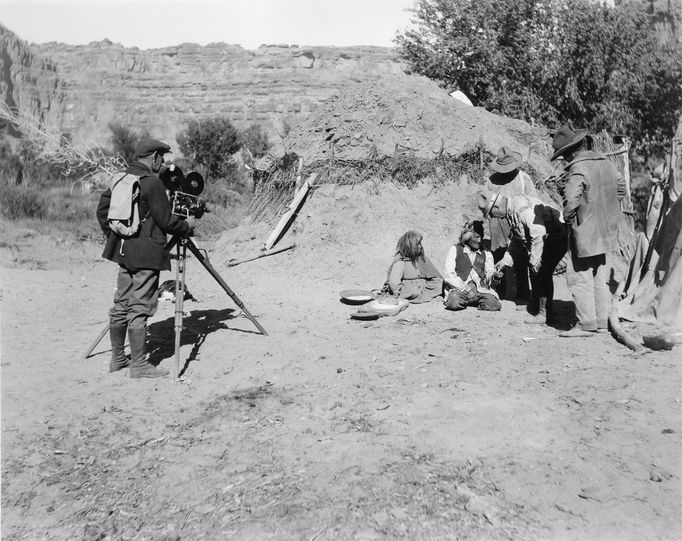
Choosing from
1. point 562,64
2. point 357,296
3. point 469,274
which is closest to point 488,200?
point 469,274

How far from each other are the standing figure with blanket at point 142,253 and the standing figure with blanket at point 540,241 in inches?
135

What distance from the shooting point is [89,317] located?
7566 mm

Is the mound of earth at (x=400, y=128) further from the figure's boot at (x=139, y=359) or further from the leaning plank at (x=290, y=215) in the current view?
the figure's boot at (x=139, y=359)

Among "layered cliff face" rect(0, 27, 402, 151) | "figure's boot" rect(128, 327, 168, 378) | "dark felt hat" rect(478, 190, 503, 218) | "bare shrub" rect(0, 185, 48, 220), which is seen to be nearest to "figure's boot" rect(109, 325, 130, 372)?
"figure's boot" rect(128, 327, 168, 378)

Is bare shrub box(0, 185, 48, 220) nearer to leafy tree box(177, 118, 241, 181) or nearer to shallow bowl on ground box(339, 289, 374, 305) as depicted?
shallow bowl on ground box(339, 289, 374, 305)

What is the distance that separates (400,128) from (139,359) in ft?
22.0

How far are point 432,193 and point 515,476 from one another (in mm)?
6987

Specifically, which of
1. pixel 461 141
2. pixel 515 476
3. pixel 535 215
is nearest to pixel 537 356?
pixel 535 215

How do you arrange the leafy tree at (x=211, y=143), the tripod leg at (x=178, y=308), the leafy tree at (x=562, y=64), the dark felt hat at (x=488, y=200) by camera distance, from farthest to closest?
the leafy tree at (x=211, y=143)
the leafy tree at (x=562, y=64)
the dark felt hat at (x=488, y=200)
the tripod leg at (x=178, y=308)

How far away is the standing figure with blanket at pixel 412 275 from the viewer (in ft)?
25.9

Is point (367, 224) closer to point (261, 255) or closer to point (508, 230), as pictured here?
point (261, 255)

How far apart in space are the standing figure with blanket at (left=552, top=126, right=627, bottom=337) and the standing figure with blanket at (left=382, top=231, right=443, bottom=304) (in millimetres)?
2190

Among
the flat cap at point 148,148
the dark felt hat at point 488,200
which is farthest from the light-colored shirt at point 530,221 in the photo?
the flat cap at point 148,148

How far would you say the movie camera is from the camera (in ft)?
17.4
